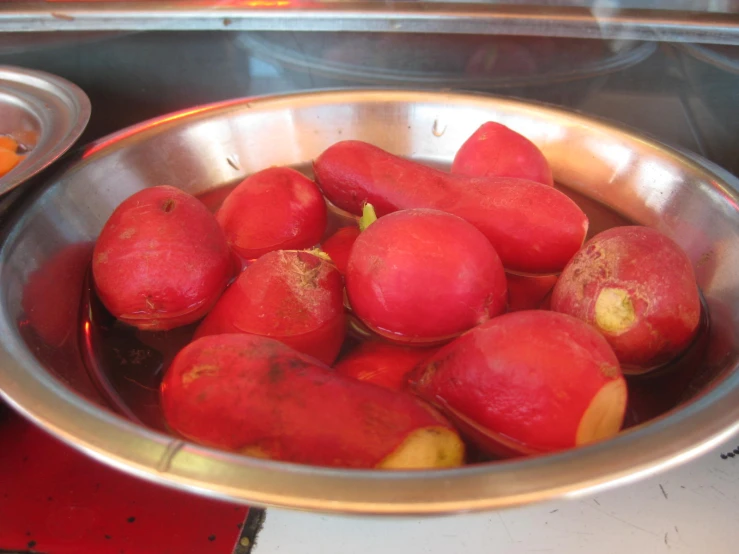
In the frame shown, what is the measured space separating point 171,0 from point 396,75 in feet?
1.39

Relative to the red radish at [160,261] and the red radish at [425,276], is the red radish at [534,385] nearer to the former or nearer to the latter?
the red radish at [425,276]

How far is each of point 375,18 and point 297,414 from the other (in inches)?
27.4

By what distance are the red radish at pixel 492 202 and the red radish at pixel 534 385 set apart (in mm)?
160

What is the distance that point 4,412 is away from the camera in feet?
1.87

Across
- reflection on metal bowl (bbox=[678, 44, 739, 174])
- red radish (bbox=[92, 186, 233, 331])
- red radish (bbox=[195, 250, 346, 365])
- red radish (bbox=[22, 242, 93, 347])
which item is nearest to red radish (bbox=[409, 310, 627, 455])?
red radish (bbox=[195, 250, 346, 365])

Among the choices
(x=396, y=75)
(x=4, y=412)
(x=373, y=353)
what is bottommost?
(x=4, y=412)

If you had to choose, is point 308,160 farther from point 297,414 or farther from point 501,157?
point 297,414

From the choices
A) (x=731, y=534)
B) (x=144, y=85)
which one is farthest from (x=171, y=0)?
(x=731, y=534)

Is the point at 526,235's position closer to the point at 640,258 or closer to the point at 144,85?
the point at 640,258

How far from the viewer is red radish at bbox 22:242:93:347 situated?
1.76ft

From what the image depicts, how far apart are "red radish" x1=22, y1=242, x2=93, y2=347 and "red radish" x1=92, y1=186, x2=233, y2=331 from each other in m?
0.04

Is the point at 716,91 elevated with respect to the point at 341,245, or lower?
elevated

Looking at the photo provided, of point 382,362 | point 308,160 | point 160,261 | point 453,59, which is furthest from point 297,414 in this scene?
point 453,59

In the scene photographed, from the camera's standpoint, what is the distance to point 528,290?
0.60 m
